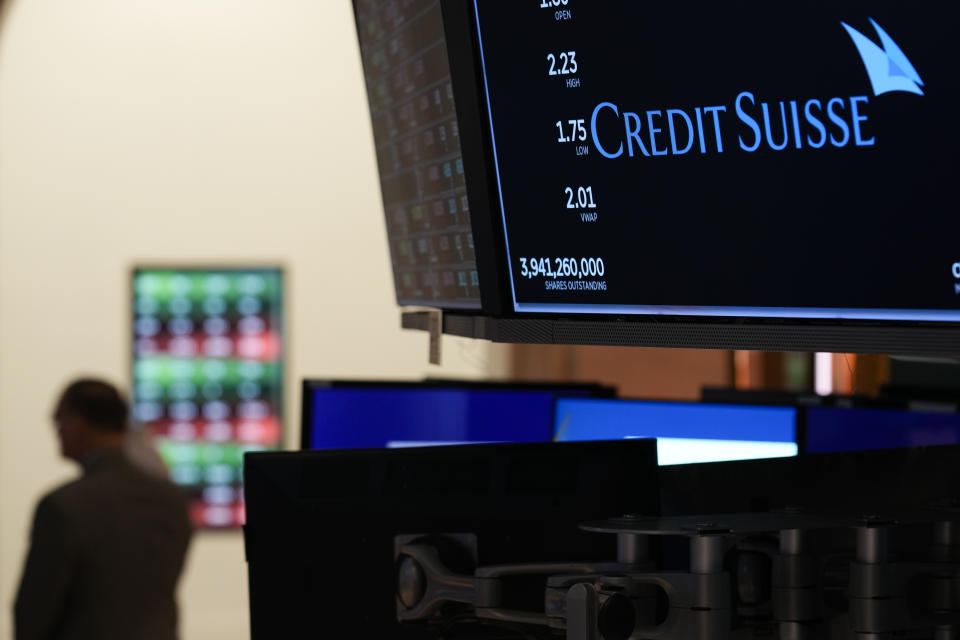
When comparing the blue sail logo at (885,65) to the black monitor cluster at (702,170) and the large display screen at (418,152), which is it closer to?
the black monitor cluster at (702,170)

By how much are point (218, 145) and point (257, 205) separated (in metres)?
0.35

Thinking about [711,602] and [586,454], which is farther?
[586,454]

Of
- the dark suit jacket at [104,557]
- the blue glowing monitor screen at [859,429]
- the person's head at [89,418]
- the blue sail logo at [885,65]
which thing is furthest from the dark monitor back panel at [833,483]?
the person's head at [89,418]

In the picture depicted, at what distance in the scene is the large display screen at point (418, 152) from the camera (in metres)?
2.35

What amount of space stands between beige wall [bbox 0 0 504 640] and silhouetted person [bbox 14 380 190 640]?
2.65m

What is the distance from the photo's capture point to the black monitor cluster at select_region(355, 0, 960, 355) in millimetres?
1535

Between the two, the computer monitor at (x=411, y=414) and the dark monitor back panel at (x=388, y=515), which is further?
the computer monitor at (x=411, y=414)

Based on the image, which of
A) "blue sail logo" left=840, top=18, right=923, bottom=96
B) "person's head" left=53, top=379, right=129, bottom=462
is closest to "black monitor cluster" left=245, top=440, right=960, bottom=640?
"blue sail logo" left=840, top=18, right=923, bottom=96

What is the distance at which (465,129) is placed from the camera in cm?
220

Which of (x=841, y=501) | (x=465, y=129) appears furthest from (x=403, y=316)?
(x=841, y=501)

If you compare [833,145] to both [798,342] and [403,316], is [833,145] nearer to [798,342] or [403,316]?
[798,342]

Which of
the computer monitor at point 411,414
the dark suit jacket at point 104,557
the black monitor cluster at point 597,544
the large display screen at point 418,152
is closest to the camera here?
the black monitor cluster at point 597,544

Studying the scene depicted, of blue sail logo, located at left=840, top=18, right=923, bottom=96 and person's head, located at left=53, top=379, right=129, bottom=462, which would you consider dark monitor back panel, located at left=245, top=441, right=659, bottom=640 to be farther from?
person's head, located at left=53, top=379, right=129, bottom=462

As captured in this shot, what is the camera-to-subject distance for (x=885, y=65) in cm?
154
